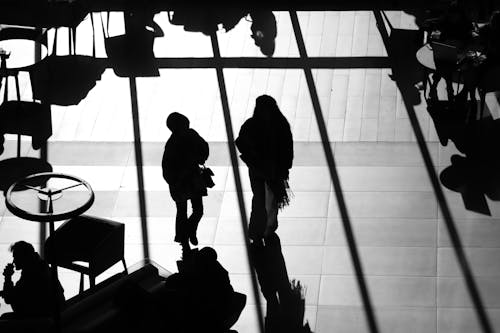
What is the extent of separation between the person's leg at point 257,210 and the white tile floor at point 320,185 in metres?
A: 0.19

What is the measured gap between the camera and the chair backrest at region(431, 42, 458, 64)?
1291 cm

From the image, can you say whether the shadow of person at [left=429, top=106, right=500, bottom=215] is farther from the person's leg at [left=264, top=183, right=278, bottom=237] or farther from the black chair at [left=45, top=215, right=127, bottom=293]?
the black chair at [left=45, top=215, right=127, bottom=293]

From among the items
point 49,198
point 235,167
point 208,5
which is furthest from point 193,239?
point 208,5

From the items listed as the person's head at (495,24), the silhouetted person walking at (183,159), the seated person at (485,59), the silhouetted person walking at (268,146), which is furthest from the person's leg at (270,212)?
the person's head at (495,24)

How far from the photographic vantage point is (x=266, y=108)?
10281mm

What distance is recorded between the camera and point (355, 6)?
1623 cm

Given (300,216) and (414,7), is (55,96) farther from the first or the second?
(414,7)

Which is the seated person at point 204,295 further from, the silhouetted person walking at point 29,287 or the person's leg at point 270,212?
the person's leg at point 270,212

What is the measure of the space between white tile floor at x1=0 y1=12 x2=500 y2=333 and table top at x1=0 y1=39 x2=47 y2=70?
2.44 feet

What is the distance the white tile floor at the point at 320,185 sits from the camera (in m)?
10.2

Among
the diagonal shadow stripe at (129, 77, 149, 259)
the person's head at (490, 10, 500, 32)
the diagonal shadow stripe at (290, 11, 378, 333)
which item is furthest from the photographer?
the person's head at (490, 10, 500, 32)

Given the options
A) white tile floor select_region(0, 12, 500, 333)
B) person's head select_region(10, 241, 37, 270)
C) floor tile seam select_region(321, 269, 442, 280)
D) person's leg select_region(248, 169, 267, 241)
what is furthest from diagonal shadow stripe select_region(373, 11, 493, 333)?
person's head select_region(10, 241, 37, 270)

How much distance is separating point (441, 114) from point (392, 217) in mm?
2396

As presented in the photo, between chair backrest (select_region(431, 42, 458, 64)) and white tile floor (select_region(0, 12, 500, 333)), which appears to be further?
chair backrest (select_region(431, 42, 458, 64))
